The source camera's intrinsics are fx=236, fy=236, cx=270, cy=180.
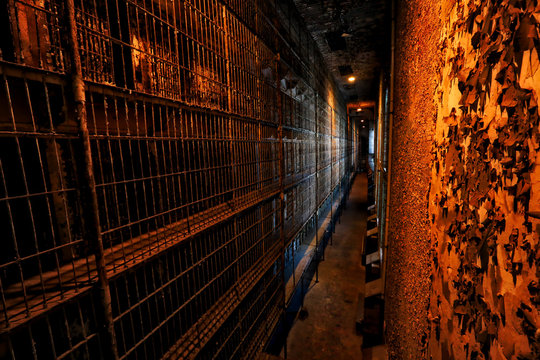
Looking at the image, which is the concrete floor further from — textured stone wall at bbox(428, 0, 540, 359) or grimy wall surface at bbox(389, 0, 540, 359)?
textured stone wall at bbox(428, 0, 540, 359)

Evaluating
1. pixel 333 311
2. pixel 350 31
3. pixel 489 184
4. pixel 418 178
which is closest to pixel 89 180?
pixel 489 184

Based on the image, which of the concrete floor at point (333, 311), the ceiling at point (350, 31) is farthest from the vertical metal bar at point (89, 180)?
the ceiling at point (350, 31)

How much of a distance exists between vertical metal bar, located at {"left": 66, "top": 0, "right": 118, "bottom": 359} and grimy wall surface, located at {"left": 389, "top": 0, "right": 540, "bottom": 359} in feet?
5.95

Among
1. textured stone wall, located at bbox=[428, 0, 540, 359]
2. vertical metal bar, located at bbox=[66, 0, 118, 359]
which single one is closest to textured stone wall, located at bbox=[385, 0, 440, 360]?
textured stone wall, located at bbox=[428, 0, 540, 359]

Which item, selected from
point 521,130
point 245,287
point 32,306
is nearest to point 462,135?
point 521,130

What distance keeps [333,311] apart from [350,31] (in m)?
6.36

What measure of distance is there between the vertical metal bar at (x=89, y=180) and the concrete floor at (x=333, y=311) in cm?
358

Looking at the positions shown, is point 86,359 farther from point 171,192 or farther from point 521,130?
point 521,130

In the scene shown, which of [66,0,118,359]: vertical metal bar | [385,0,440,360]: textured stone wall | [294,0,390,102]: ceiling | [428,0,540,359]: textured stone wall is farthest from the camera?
[294,0,390,102]: ceiling

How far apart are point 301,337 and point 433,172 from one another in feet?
14.0

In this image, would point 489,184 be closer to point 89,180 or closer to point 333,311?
point 89,180

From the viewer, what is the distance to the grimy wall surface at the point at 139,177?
1.29 meters

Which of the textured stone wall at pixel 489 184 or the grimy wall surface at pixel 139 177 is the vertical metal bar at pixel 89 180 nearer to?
the grimy wall surface at pixel 139 177

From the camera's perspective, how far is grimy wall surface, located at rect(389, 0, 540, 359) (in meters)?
0.58
